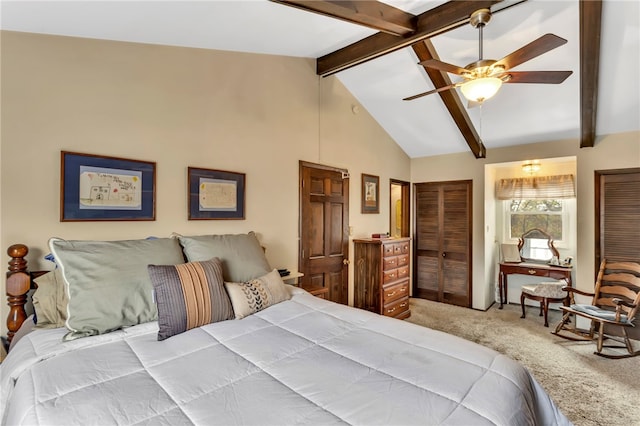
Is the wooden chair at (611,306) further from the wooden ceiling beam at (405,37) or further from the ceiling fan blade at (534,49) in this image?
the wooden ceiling beam at (405,37)

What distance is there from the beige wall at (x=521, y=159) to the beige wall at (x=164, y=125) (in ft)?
6.74

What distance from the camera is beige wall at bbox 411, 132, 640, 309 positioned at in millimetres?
3773

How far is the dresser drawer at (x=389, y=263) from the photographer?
3967 mm

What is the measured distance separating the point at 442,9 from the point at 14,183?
3.24 metres

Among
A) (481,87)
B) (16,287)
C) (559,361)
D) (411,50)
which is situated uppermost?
(411,50)

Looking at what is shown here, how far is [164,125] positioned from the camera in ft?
8.03

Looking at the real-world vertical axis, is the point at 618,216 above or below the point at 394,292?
above

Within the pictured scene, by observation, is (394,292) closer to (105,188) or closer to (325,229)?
(325,229)

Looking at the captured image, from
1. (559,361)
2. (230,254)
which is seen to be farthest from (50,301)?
(559,361)

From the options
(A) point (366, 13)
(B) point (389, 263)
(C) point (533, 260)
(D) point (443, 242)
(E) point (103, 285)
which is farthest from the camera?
(D) point (443, 242)

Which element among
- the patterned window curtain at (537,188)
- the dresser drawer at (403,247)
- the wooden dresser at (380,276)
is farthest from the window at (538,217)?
the wooden dresser at (380,276)

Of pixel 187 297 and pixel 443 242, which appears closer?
pixel 187 297

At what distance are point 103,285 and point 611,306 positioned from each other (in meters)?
4.95

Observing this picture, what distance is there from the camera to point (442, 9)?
2504mm
